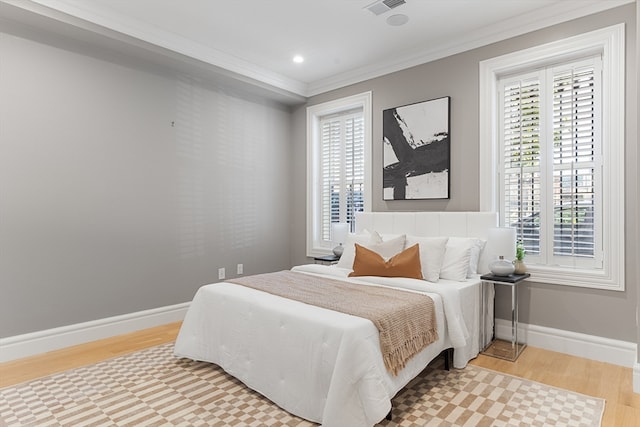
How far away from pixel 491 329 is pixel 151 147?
12.1 ft

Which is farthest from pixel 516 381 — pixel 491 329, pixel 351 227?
pixel 351 227

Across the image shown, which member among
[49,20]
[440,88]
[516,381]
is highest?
[49,20]

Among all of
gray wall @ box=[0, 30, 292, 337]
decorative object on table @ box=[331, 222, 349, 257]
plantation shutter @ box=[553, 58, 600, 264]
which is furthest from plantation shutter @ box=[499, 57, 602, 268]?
gray wall @ box=[0, 30, 292, 337]

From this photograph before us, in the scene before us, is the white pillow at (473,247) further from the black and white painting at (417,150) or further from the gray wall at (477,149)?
the black and white painting at (417,150)

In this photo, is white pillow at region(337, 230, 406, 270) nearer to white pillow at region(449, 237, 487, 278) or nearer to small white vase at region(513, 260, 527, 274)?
white pillow at region(449, 237, 487, 278)

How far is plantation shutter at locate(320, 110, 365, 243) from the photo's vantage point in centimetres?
464

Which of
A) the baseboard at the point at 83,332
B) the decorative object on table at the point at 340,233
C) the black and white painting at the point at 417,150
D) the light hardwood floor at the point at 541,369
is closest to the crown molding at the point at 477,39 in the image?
the black and white painting at the point at 417,150

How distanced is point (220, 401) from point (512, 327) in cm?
241

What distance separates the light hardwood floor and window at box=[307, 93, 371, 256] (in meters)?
2.23

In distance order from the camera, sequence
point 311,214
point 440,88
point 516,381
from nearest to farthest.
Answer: point 516,381 < point 440,88 < point 311,214

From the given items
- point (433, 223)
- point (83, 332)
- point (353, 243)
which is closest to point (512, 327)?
point (433, 223)

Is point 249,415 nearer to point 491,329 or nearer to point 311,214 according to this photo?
point 491,329

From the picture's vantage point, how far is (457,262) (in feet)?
10.3

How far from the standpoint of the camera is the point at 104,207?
3447 mm
